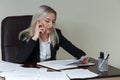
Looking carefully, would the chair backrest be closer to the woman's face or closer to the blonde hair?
the blonde hair

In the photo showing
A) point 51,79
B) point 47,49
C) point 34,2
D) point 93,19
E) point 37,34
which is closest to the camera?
point 51,79

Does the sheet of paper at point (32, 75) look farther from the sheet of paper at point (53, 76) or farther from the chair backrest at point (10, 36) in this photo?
the chair backrest at point (10, 36)

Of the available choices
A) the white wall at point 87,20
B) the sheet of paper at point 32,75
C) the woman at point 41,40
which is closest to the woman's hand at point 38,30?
the woman at point 41,40

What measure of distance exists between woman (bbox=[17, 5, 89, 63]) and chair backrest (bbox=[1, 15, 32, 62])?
7 centimetres

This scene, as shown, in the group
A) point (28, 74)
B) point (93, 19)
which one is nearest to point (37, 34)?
point (28, 74)

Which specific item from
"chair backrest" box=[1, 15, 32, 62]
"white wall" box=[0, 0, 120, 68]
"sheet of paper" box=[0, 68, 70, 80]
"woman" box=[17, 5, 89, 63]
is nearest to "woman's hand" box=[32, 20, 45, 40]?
"woman" box=[17, 5, 89, 63]

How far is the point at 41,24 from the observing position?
1963 millimetres

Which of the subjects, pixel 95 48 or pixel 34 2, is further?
pixel 95 48

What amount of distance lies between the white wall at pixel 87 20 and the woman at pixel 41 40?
56cm

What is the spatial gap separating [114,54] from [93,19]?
1.78 ft

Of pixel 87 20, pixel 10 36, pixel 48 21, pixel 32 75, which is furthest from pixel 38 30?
pixel 87 20

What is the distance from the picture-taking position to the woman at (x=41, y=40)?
1.95m

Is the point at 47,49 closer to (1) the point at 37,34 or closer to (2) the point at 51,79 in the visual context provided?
(1) the point at 37,34

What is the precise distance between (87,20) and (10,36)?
104cm
